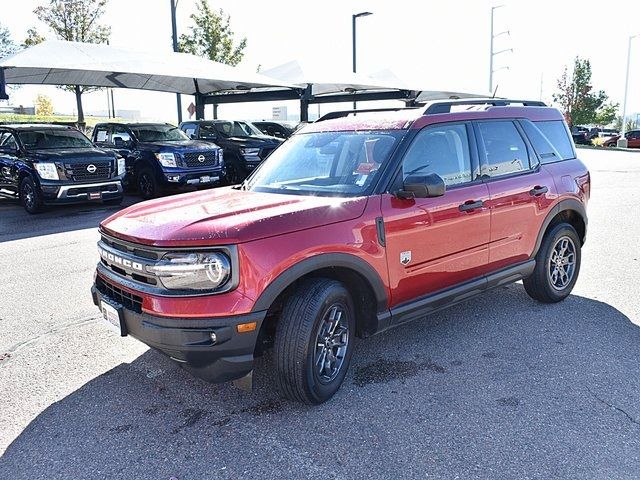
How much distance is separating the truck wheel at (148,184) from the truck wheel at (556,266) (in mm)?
9625

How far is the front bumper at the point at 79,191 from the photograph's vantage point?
1052cm

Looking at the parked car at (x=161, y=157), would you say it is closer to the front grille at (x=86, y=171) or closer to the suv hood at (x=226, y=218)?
the front grille at (x=86, y=171)

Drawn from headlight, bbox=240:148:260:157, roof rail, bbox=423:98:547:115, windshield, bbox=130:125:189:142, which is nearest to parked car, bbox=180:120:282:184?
headlight, bbox=240:148:260:157

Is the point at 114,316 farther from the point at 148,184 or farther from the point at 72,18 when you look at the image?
the point at 72,18

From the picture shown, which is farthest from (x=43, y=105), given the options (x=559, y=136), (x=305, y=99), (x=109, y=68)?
(x=559, y=136)

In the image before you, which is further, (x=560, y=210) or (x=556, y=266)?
(x=556, y=266)

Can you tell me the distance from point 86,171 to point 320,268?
29.5 ft

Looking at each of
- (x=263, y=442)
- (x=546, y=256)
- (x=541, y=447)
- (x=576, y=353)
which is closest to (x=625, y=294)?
(x=546, y=256)

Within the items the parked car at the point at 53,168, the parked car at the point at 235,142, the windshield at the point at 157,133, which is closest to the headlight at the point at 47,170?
the parked car at the point at 53,168

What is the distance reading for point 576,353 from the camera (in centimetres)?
412

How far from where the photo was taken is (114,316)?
3.35 m

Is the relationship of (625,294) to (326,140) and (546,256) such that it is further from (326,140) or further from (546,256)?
(326,140)

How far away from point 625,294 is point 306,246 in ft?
12.9

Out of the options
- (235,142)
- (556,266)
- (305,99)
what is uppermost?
(305,99)
